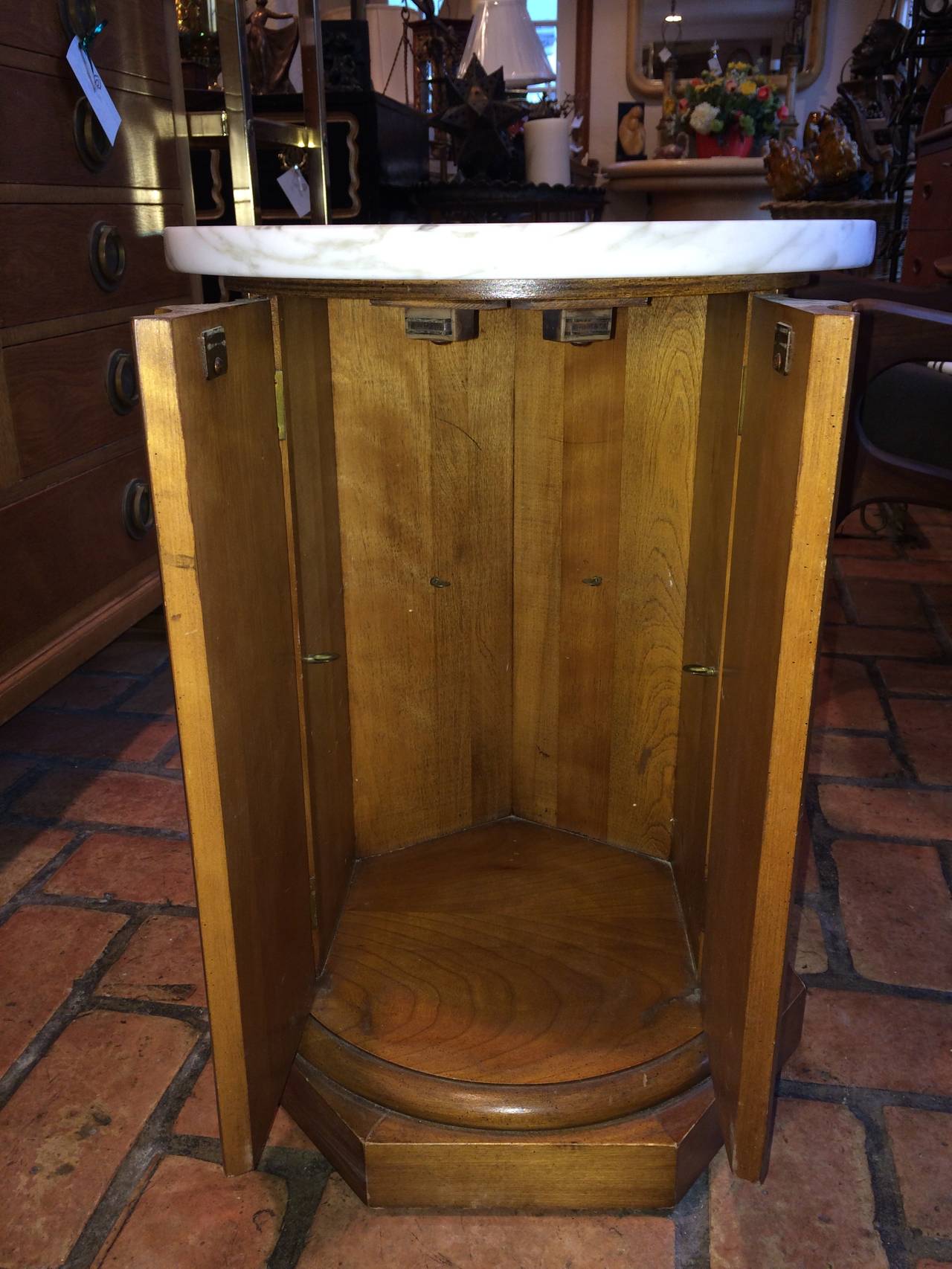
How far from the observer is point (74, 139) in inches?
63.6

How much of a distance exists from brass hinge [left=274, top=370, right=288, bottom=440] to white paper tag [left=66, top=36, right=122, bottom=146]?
3.12 ft

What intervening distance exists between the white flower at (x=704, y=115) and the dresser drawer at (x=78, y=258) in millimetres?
3557

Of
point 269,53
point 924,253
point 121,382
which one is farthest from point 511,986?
point 269,53

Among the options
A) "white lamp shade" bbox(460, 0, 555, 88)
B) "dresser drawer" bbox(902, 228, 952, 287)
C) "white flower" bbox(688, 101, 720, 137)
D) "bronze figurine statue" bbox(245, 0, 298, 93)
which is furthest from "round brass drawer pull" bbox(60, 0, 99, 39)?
"white flower" bbox(688, 101, 720, 137)

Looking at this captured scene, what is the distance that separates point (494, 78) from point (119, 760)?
2.61 meters

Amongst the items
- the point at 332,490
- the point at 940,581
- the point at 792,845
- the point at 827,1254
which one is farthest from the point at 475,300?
the point at 940,581

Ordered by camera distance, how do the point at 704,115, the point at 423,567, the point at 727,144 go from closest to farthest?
1. the point at 423,567
2. the point at 704,115
3. the point at 727,144

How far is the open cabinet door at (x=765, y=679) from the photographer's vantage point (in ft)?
2.18

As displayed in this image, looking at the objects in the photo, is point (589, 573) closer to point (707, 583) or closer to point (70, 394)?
point (707, 583)

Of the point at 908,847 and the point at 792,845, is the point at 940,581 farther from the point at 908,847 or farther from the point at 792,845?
the point at 792,845

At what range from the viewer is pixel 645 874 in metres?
1.26

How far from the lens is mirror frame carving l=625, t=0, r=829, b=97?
505 centimetres

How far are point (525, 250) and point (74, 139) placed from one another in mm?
1232

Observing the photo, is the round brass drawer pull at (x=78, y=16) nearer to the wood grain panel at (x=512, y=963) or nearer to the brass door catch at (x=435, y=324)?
the brass door catch at (x=435, y=324)
